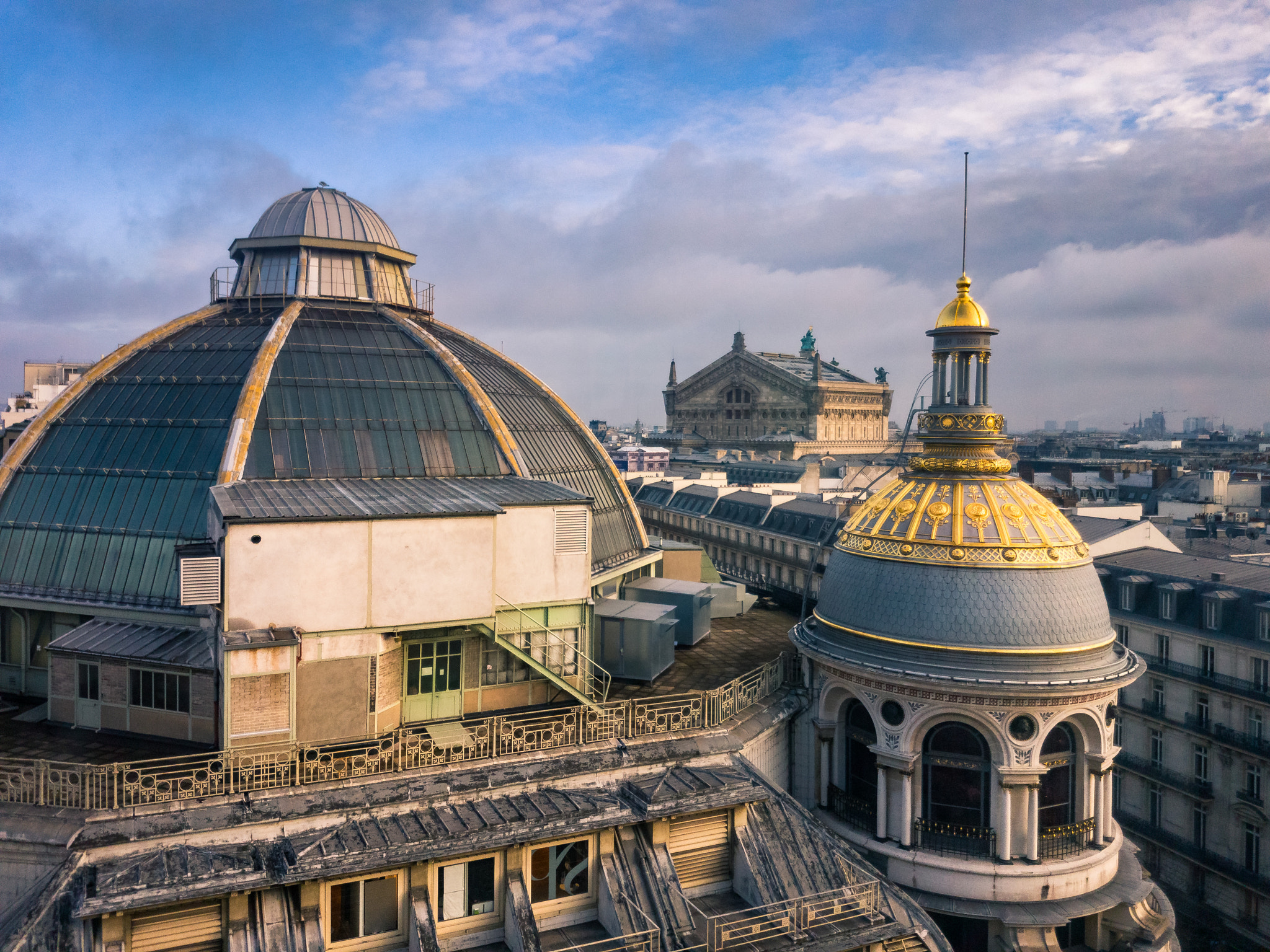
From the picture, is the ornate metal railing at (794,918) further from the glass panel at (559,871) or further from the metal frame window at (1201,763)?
the metal frame window at (1201,763)

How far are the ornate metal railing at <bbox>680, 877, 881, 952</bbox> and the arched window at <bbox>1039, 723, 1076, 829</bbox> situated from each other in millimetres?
7561

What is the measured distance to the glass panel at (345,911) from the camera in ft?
67.1

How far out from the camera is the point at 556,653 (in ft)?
90.1

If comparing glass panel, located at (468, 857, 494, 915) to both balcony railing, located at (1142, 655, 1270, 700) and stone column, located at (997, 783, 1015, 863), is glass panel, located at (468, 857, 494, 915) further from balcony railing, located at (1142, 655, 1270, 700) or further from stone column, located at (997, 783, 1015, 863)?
balcony railing, located at (1142, 655, 1270, 700)

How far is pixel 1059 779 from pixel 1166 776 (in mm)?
20004

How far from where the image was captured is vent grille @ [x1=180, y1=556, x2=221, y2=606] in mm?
21500

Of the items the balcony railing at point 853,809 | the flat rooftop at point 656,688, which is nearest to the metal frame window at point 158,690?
the flat rooftop at point 656,688

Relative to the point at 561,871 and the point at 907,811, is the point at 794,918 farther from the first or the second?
the point at 907,811

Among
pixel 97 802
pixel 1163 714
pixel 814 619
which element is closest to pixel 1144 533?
pixel 1163 714

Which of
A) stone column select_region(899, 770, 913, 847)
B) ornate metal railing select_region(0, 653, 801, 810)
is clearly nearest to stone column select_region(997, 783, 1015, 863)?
stone column select_region(899, 770, 913, 847)

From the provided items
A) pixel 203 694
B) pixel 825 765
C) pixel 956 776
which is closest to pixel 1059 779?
pixel 956 776

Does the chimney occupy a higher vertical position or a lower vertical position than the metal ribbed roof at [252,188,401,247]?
lower

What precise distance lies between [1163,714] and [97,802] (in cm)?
4403

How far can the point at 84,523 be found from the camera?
27891 millimetres
